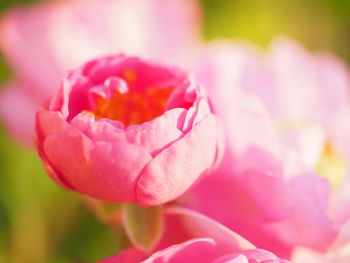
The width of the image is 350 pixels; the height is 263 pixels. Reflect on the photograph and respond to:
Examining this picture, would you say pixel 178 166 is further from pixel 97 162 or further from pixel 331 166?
pixel 331 166

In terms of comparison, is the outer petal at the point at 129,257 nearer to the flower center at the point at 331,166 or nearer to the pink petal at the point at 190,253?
the pink petal at the point at 190,253

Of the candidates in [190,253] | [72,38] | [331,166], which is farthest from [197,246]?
[72,38]

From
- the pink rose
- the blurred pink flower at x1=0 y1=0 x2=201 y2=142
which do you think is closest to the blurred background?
the blurred pink flower at x1=0 y1=0 x2=201 y2=142

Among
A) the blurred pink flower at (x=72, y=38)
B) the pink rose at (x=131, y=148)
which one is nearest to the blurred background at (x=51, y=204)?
the blurred pink flower at (x=72, y=38)

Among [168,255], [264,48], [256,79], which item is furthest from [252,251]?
[264,48]

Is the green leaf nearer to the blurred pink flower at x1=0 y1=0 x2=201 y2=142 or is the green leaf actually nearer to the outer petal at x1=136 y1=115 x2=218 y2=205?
the outer petal at x1=136 y1=115 x2=218 y2=205

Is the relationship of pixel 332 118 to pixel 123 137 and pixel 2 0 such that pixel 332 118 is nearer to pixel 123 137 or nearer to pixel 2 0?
pixel 123 137
